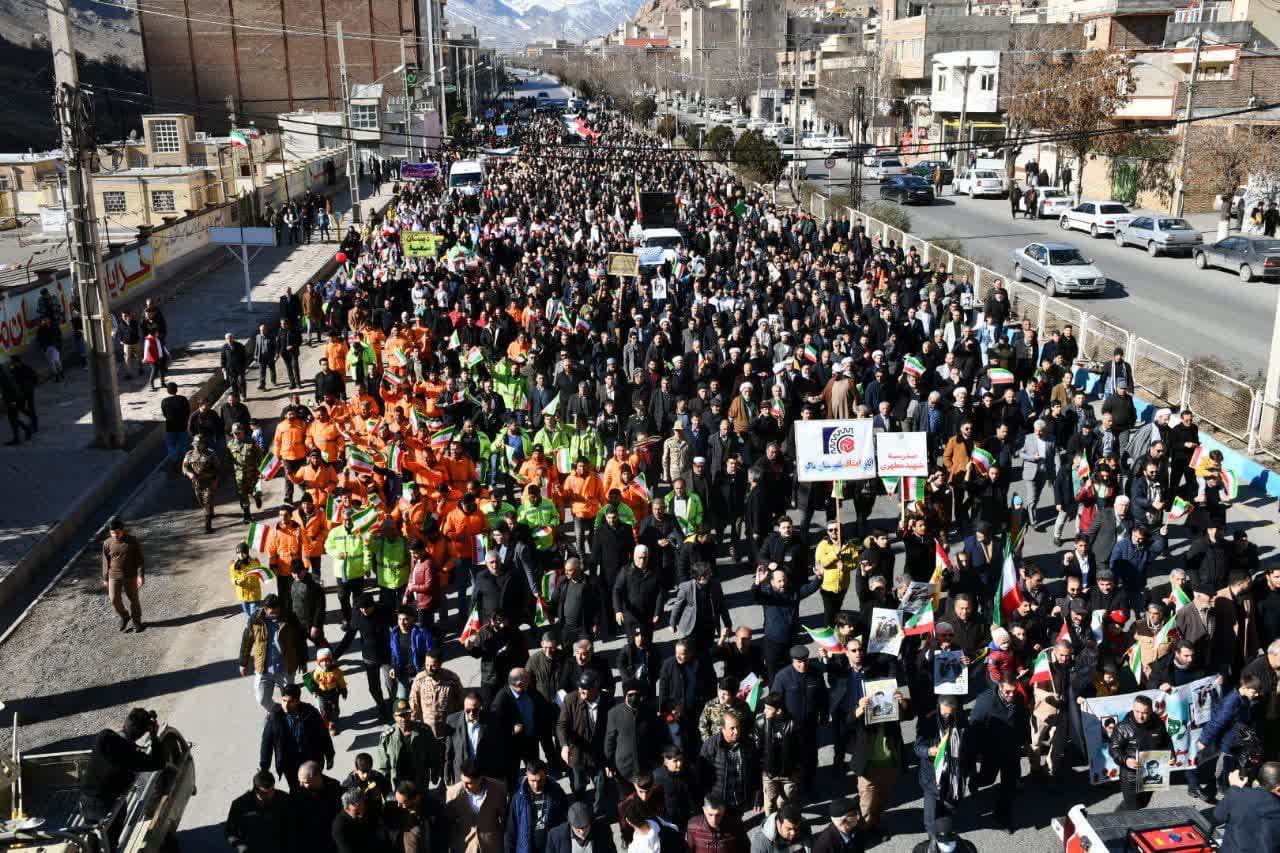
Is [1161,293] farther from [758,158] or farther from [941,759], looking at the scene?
[758,158]

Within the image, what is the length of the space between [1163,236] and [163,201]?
38.6 metres

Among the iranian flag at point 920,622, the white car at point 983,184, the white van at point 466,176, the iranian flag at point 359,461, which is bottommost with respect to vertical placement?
the iranian flag at point 920,622

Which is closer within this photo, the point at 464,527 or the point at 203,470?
the point at 464,527

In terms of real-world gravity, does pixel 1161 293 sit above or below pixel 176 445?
above

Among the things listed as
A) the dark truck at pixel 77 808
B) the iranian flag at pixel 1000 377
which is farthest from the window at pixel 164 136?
the dark truck at pixel 77 808

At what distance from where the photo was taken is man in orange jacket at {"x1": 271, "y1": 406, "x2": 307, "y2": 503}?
14.0 meters

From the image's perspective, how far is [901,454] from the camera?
41.0 feet

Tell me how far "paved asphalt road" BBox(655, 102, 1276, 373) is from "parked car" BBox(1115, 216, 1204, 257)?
12.3 inches

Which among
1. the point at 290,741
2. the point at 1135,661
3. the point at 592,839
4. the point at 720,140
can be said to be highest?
the point at 720,140

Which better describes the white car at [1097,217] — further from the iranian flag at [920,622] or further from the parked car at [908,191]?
the iranian flag at [920,622]

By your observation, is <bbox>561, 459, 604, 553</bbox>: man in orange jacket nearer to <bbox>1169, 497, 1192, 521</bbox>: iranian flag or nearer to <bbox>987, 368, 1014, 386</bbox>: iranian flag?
<bbox>1169, 497, 1192, 521</bbox>: iranian flag

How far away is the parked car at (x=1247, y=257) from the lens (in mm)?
29016

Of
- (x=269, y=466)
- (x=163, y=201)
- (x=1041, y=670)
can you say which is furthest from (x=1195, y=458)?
(x=163, y=201)

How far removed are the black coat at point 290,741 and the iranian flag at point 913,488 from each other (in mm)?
6842
